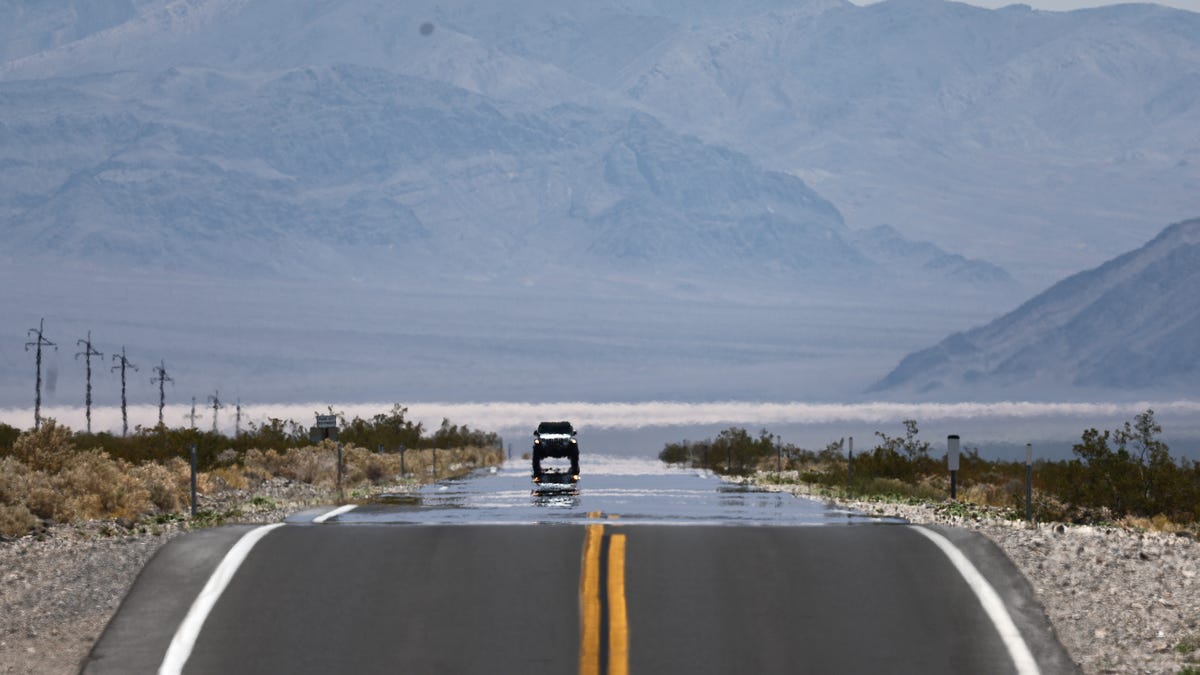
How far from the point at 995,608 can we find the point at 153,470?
27.5 m

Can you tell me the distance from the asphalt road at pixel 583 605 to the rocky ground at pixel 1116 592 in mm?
445

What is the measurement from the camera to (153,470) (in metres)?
37.3

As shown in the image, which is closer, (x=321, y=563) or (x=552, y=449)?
(x=321, y=563)

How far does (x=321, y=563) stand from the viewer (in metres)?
15.0

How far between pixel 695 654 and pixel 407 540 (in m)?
Result: 4.66

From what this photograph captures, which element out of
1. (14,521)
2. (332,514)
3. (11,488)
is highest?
(11,488)

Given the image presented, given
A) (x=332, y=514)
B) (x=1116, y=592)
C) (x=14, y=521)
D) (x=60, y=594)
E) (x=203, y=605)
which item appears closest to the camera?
(x=203, y=605)

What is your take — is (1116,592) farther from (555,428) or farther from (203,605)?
(555,428)

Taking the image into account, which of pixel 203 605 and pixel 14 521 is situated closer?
pixel 203 605

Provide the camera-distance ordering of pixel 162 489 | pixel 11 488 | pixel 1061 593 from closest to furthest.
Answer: pixel 1061 593 → pixel 11 488 → pixel 162 489

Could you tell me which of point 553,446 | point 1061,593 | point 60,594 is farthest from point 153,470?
point 1061,593

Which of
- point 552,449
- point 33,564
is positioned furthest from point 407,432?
point 33,564

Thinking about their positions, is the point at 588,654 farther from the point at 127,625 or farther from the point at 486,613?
the point at 127,625

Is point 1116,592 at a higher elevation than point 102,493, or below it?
below
